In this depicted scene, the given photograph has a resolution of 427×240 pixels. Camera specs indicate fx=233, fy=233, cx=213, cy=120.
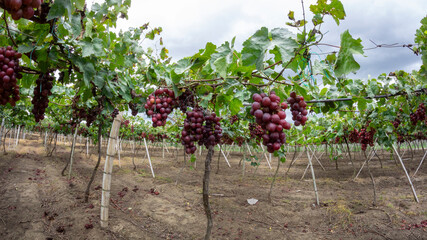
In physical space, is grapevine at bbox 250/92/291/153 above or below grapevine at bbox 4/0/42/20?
below

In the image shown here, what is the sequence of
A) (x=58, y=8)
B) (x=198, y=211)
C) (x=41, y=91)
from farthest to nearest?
(x=198, y=211), (x=41, y=91), (x=58, y=8)

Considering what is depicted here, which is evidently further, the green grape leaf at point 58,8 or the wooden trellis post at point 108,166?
the wooden trellis post at point 108,166

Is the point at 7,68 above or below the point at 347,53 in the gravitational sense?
below

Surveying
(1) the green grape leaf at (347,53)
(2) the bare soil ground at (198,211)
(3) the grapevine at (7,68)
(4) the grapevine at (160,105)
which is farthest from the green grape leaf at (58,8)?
(2) the bare soil ground at (198,211)

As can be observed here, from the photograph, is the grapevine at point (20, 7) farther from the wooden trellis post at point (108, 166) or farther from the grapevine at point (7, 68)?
the wooden trellis post at point (108, 166)

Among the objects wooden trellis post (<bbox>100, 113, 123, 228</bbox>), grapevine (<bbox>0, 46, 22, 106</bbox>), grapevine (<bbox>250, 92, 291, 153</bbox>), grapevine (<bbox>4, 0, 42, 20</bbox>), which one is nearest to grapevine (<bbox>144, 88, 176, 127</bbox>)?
grapevine (<bbox>250, 92, 291, 153</bbox>)

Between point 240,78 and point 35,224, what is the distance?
6.64 metres

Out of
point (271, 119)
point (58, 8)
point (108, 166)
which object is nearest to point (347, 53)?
point (271, 119)

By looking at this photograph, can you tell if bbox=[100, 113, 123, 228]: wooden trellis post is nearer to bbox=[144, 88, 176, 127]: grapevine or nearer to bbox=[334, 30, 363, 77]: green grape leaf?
bbox=[144, 88, 176, 127]: grapevine

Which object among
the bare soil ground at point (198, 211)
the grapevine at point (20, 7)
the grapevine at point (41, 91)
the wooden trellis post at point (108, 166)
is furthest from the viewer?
the bare soil ground at point (198, 211)

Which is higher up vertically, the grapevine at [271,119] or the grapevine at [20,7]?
the grapevine at [20,7]

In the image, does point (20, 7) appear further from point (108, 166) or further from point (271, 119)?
point (108, 166)

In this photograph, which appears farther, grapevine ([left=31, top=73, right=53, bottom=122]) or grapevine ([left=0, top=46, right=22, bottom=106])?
grapevine ([left=31, top=73, right=53, bottom=122])

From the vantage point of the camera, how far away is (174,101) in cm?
Answer: 235
